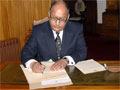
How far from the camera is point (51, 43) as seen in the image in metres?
2.31

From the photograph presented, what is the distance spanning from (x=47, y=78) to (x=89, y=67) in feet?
1.55

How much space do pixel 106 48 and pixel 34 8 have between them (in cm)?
292

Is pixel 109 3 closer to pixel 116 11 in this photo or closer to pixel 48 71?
pixel 116 11

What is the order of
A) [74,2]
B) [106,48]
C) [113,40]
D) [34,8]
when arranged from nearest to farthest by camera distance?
[34,8] → [106,48] → [113,40] → [74,2]

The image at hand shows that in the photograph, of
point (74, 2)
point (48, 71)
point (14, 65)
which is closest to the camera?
point (48, 71)

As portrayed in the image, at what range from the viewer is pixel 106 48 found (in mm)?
6422

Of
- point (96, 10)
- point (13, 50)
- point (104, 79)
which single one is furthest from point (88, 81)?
point (96, 10)

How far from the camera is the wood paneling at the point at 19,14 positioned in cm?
436

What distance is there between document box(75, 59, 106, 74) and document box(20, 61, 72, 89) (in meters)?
0.20

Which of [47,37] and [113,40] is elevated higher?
[47,37]

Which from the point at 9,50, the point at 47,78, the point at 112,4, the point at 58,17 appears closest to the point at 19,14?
the point at 9,50

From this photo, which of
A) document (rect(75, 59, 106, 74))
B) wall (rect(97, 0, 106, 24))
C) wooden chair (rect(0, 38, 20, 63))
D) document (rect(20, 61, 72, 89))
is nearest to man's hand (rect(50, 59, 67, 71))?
document (rect(20, 61, 72, 89))

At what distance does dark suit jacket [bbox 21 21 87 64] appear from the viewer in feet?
7.55

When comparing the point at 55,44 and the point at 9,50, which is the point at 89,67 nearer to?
the point at 55,44
